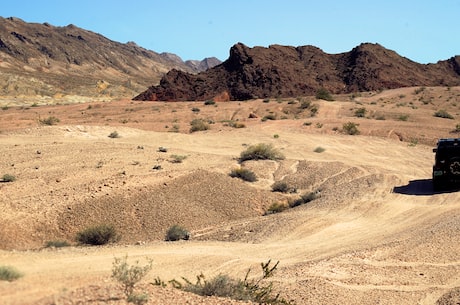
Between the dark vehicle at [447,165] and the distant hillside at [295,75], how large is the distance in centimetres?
4768

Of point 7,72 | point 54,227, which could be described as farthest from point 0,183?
point 7,72

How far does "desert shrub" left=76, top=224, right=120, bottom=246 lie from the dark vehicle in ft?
35.8

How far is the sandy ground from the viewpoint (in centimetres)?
799

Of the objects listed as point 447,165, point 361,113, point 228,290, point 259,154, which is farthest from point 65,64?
point 228,290

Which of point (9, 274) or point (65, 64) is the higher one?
point (65, 64)

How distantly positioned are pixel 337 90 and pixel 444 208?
5995 centimetres

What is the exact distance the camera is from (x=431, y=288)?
329 inches

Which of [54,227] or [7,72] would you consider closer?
[54,227]

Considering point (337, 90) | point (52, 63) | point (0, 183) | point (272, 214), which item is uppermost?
point (52, 63)

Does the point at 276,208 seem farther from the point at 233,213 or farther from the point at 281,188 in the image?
the point at 281,188

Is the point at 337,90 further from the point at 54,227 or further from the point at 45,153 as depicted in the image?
the point at 54,227

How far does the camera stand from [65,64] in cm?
12900

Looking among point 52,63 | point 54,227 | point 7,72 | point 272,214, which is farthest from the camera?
point 52,63

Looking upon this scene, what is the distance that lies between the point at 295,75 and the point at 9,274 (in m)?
67.0
